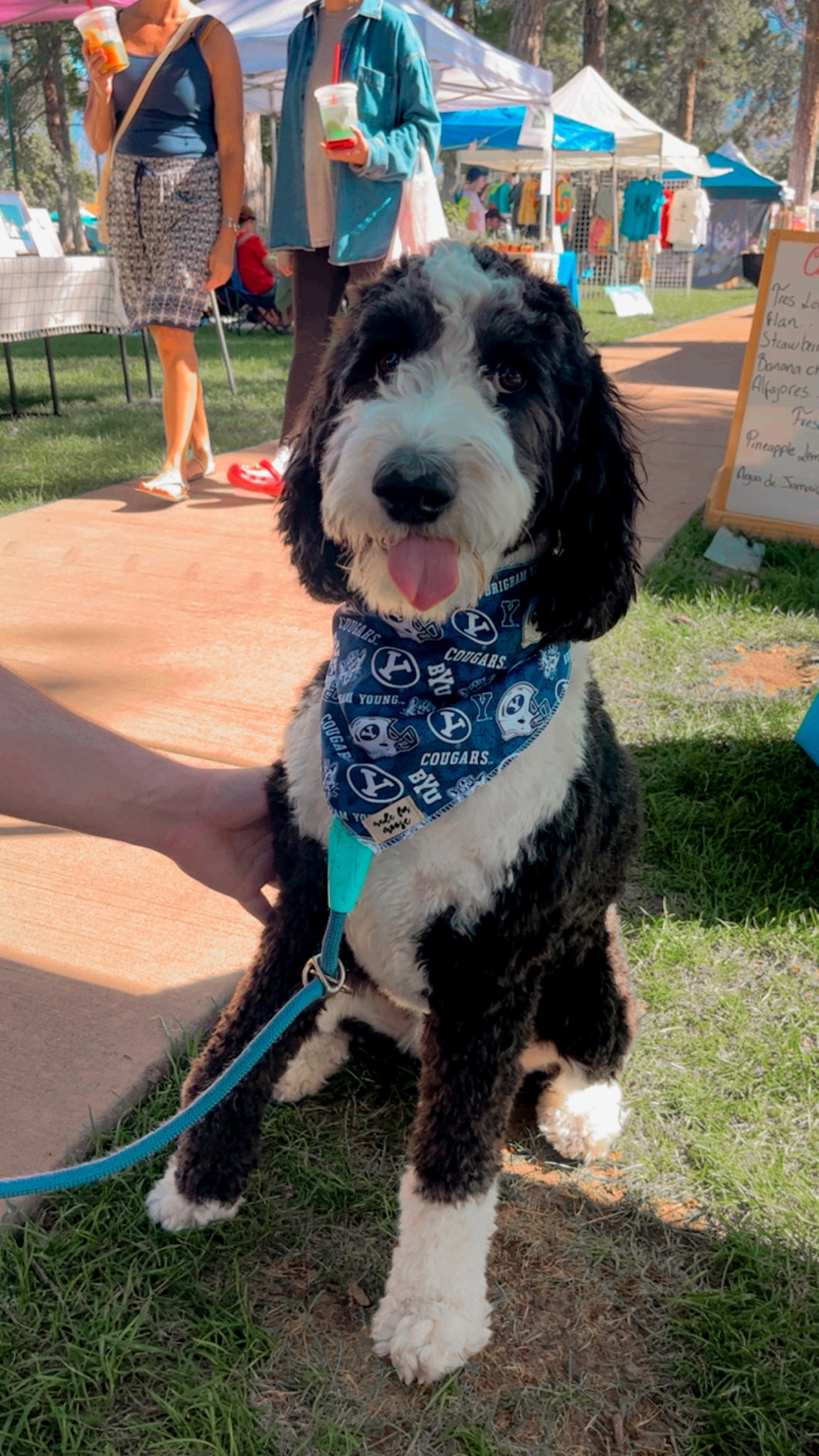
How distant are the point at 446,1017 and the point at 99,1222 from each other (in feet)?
2.29

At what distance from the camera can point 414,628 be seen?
1.71m

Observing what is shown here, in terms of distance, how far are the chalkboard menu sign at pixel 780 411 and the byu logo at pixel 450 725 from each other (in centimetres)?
441

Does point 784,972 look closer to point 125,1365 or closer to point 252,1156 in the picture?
point 252,1156

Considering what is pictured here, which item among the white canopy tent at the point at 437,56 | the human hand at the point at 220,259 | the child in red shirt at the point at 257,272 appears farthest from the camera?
the child in red shirt at the point at 257,272

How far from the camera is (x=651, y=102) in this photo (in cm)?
5247

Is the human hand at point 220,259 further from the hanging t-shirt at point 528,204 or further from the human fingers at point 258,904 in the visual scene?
the hanging t-shirt at point 528,204

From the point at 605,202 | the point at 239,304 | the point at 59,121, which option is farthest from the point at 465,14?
the point at 239,304

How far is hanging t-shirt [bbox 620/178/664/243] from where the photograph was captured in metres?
23.7

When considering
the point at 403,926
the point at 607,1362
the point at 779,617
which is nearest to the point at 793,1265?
the point at 607,1362


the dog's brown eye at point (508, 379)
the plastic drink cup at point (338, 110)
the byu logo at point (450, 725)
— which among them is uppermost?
the plastic drink cup at point (338, 110)

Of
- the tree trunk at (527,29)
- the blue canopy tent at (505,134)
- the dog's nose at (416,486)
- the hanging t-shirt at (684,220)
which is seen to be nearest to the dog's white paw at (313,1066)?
the dog's nose at (416,486)

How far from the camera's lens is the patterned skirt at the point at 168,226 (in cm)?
538

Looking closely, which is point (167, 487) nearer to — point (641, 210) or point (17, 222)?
point (17, 222)

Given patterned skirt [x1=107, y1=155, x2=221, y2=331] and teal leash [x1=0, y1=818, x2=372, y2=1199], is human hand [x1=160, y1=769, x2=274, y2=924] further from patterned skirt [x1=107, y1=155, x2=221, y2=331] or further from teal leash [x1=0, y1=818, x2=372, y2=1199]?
patterned skirt [x1=107, y1=155, x2=221, y2=331]
